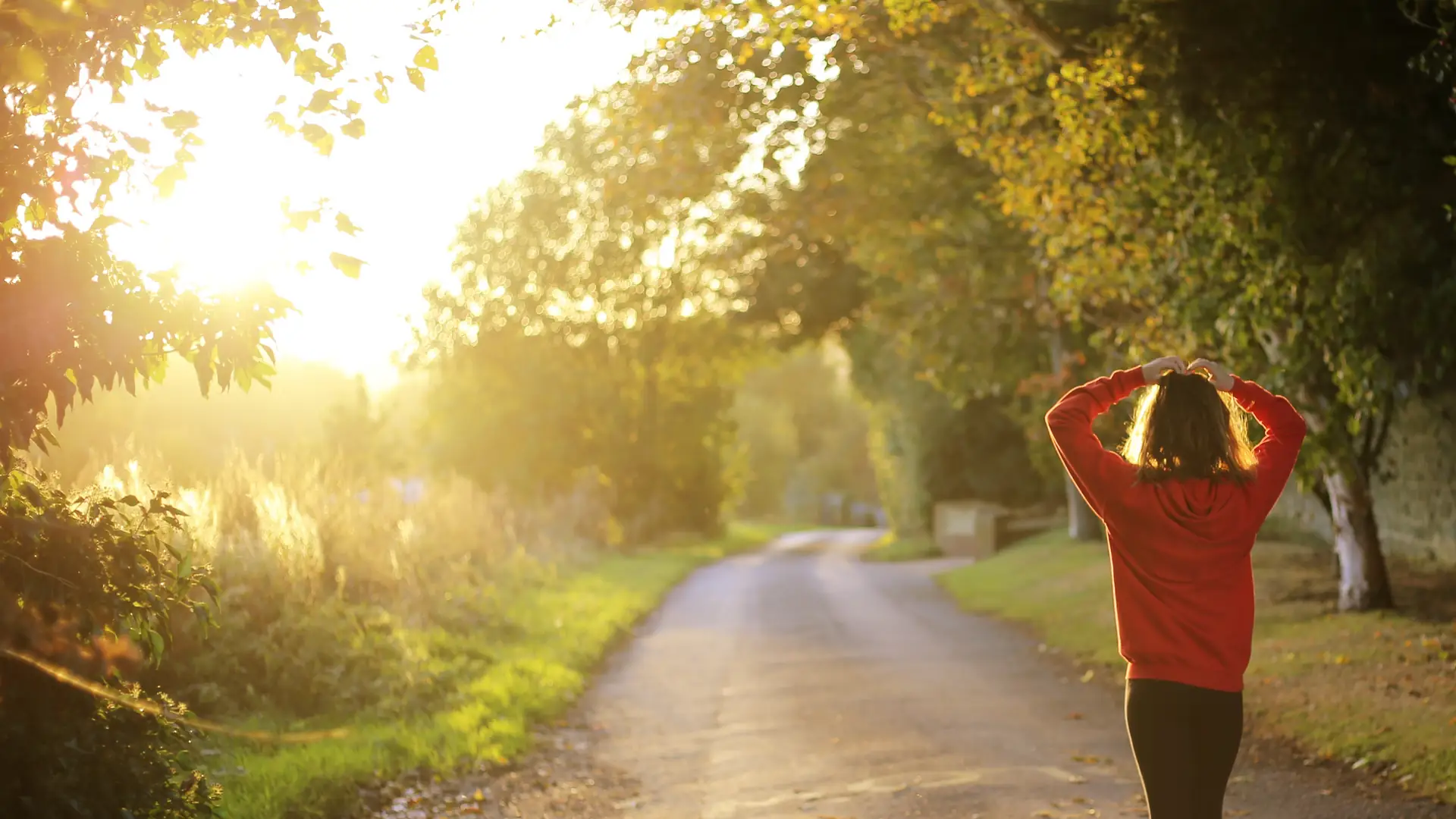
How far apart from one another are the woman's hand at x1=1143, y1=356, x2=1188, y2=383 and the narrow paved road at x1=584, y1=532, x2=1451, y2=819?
3.73 m

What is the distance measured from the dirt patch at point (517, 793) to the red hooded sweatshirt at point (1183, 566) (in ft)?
14.8

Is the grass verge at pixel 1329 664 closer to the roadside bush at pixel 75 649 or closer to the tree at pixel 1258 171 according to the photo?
the tree at pixel 1258 171

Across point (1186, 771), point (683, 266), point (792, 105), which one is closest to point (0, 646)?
point (1186, 771)

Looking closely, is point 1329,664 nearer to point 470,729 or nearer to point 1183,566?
point 470,729

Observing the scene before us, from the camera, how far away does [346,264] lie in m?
5.44

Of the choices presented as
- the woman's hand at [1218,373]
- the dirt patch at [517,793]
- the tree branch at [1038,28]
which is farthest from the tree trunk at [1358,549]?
the woman's hand at [1218,373]

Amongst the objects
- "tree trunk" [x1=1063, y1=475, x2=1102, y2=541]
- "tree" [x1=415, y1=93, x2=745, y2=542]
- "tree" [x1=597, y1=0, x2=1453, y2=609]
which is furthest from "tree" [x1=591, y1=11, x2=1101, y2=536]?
"tree" [x1=415, y1=93, x2=745, y2=542]

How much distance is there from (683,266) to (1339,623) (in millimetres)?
29640

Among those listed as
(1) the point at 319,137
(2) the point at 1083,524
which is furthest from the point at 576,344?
(1) the point at 319,137

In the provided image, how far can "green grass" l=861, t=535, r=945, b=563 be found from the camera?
123ft

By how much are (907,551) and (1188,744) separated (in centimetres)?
3412

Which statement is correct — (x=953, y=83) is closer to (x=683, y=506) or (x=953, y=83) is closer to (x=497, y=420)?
(x=497, y=420)

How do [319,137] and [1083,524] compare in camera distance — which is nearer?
[319,137]

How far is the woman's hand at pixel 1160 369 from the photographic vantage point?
4.52 m
